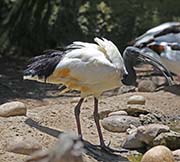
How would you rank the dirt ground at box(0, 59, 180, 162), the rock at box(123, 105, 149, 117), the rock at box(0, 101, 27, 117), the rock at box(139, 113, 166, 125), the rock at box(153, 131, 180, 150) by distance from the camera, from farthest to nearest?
the rock at box(123, 105, 149, 117)
the rock at box(139, 113, 166, 125)
the rock at box(0, 101, 27, 117)
the rock at box(153, 131, 180, 150)
the dirt ground at box(0, 59, 180, 162)

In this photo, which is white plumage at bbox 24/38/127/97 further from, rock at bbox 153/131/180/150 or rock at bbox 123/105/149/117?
rock at bbox 123/105/149/117

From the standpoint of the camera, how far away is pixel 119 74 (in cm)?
439

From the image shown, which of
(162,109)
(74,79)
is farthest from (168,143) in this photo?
(162,109)

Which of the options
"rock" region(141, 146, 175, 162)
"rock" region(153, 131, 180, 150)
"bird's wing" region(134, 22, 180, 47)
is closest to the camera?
"rock" region(141, 146, 175, 162)

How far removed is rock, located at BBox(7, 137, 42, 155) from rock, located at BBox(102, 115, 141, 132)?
1231 mm

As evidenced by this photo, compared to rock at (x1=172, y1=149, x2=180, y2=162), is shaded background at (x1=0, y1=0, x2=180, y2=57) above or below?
above

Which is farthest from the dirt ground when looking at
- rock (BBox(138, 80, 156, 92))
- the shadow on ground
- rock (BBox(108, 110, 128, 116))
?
rock (BBox(138, 80, 156, 92))

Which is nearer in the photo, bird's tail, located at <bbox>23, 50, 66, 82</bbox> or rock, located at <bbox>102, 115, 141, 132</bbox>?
bird's tail, located at <bbox>23, 50, 66, 82</bbox>

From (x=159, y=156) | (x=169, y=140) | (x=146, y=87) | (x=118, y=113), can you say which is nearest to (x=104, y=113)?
(x=118, y=113)

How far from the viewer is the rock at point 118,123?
503cm

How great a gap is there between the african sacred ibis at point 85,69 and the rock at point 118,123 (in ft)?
1.85

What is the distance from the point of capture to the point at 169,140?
4445 mm

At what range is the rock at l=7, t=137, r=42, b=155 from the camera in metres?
3.79

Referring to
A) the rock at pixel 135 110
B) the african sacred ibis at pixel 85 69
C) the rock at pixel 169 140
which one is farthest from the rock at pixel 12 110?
the rock at pixel 169 140
